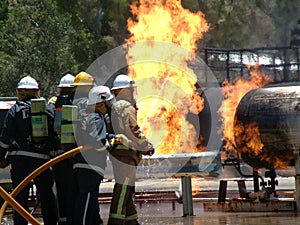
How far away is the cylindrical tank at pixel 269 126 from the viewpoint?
1516 cm

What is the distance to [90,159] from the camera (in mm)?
11719

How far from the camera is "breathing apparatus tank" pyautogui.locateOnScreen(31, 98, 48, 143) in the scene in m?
12.4

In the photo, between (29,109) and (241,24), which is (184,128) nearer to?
(29,109)

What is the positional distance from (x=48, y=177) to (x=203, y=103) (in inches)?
421

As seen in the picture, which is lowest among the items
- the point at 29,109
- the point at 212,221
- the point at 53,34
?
the point at 212,221

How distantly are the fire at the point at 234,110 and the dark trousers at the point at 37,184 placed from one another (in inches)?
162

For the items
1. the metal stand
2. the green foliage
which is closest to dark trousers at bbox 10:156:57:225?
the metal stand

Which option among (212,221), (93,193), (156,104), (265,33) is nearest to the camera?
(93,193)

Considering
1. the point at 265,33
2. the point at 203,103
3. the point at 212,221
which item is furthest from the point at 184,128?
the point at 265,33

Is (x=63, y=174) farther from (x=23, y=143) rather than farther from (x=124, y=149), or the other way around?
(x=124, y=149)

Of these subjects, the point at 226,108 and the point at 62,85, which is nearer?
the point at 62,85

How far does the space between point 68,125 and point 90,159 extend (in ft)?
1.61

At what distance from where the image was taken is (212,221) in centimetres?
1365

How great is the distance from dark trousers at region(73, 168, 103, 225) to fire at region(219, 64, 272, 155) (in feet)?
14.9
